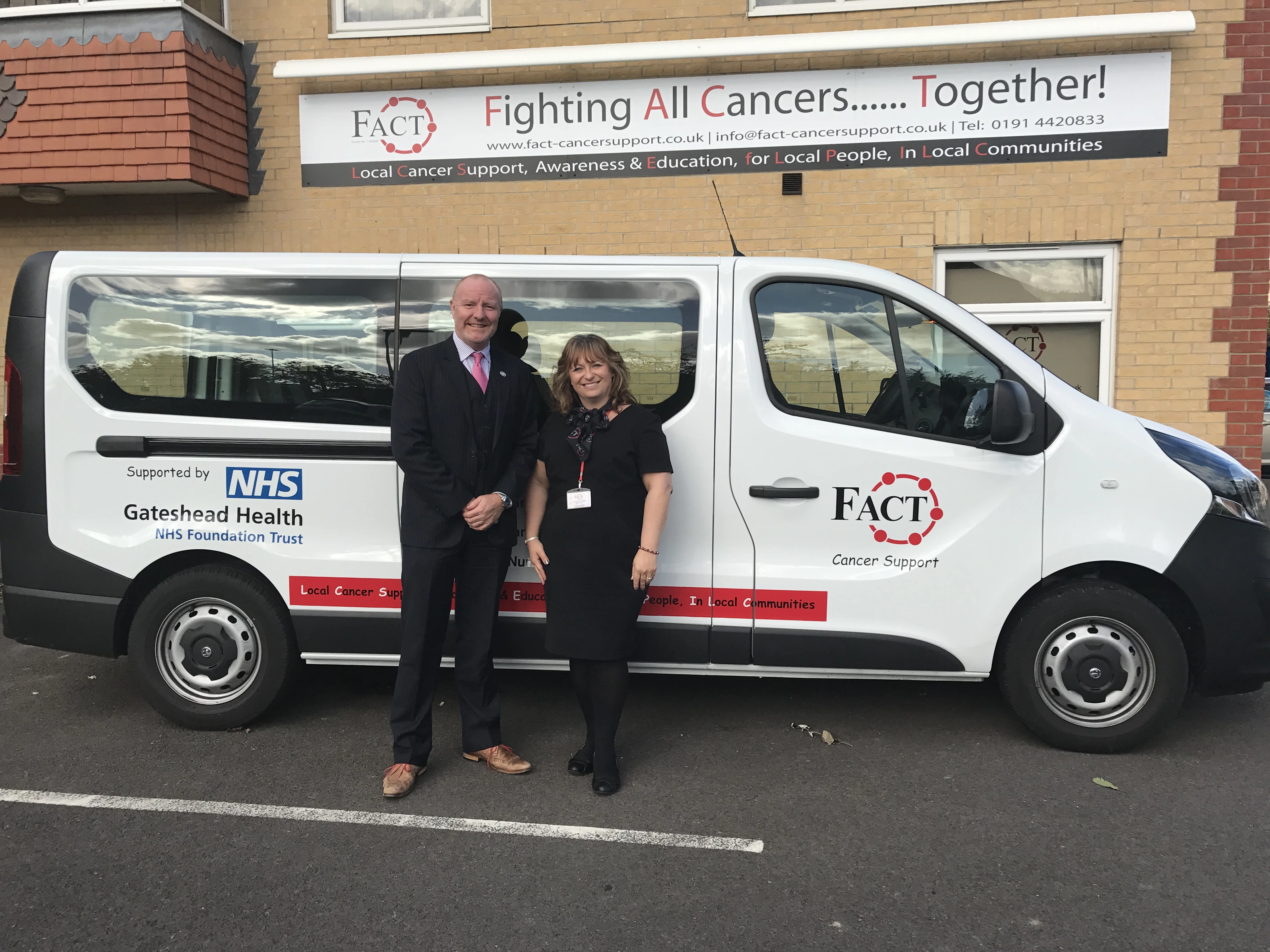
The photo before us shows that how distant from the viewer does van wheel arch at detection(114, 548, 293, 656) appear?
4379 millimetres

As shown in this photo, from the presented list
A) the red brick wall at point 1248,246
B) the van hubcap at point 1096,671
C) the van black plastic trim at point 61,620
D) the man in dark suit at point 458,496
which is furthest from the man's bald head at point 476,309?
the red brick wall at point 1248,246

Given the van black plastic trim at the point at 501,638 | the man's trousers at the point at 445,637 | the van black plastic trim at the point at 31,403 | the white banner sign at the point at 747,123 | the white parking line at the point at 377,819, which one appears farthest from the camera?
the white banner sign at the point at 747,123

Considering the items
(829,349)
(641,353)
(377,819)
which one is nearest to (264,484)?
(377,819)

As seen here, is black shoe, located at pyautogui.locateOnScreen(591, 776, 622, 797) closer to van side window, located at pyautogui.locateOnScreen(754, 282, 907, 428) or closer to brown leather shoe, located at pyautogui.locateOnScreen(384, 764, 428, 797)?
brown leather shoe, located at pyautogui.locateOnScreen(384, 764, 428, 797)

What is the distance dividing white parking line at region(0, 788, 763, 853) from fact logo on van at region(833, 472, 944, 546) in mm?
1339

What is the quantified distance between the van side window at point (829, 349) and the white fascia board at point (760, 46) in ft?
15.5

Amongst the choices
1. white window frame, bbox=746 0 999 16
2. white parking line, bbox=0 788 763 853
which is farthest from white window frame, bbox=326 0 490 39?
white parking line, bbox=0 788 763 853

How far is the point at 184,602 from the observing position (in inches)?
172

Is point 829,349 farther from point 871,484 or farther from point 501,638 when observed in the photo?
point 501,638

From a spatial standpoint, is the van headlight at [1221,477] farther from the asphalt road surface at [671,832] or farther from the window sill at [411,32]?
the window sill at [411,32]

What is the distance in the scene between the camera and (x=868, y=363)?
411 cm

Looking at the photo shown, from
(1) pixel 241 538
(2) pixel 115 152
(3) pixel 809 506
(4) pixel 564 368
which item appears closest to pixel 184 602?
(1) pixel 241 538

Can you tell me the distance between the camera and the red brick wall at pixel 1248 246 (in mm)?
7738

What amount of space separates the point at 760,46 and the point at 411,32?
9.87 feet
